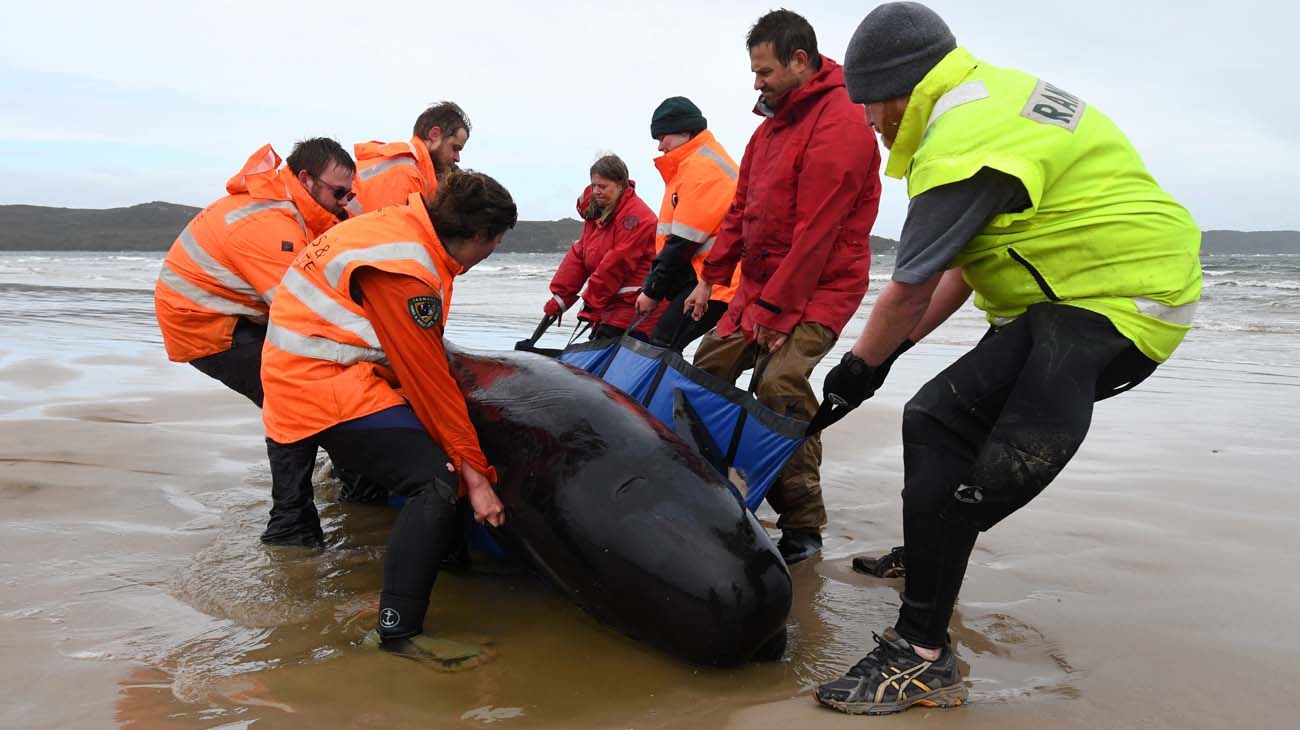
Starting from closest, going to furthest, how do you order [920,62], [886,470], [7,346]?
[920,62], [886,470], [7,346]

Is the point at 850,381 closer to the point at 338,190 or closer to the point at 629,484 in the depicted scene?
the point at 629,484

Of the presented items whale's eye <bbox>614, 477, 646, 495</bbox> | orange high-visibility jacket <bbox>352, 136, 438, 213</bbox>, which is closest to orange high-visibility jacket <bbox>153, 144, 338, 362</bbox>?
orange high-visibility jacket <bbox>352, 136, 438, 213</bbox>

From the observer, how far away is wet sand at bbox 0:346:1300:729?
10.0ft

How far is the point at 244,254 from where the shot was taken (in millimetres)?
5125

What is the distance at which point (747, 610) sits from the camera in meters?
3.24

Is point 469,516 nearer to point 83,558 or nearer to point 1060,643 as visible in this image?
point 83,558

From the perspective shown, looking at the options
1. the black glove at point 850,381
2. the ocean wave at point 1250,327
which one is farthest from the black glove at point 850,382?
the ocean wave at point 1250,327

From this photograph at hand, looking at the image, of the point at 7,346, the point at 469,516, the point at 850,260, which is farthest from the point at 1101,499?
the point at 7,346

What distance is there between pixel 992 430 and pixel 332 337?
7.39ft

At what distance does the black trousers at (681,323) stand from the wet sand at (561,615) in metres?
1.24

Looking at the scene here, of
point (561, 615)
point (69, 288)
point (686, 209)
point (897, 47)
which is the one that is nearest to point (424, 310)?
point (561, 615)

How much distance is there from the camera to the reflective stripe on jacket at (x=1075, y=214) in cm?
285

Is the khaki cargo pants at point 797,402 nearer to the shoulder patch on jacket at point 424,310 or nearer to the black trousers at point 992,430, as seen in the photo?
the black trousers at point 992,430

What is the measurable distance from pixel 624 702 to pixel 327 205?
3.38 m
